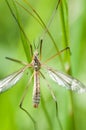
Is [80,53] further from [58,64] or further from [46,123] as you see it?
[46,123]

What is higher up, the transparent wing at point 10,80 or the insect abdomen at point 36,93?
the transparent wing at point 10,80

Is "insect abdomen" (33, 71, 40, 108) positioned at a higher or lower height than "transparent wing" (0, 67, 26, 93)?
lower
